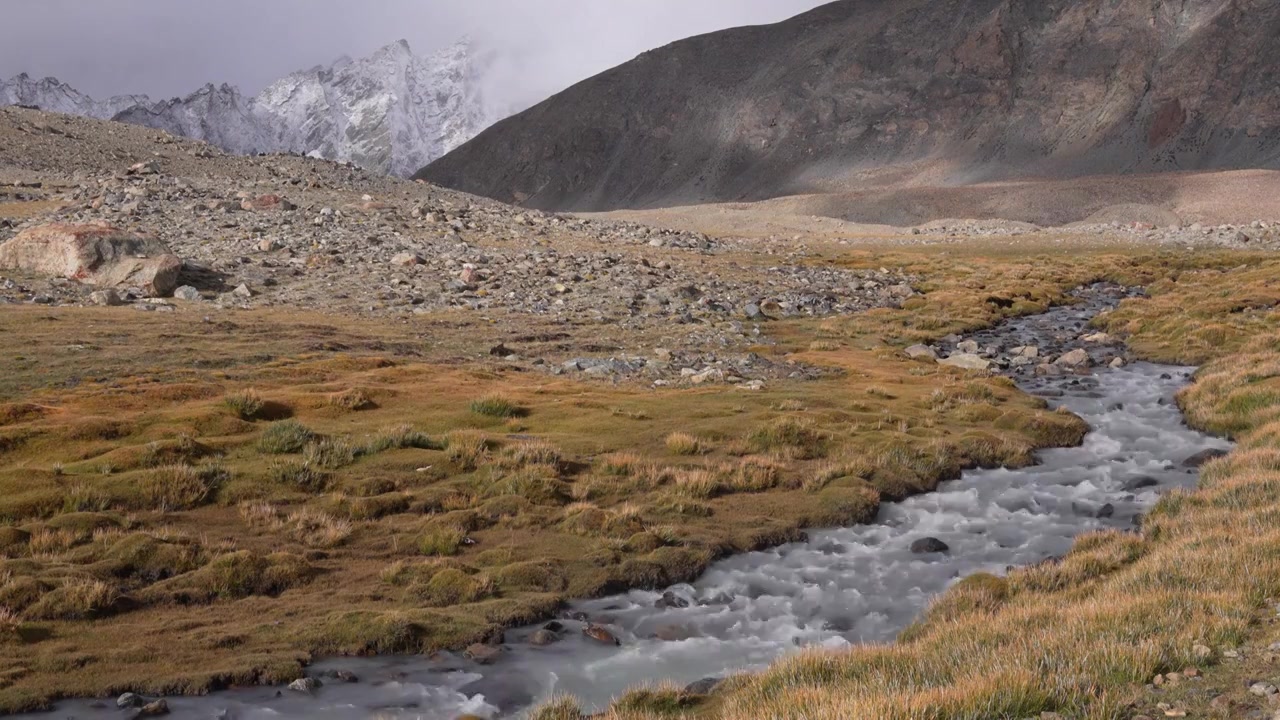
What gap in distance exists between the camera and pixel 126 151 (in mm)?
87000

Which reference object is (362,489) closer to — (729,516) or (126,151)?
(729,516)

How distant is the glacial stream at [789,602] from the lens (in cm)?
1266

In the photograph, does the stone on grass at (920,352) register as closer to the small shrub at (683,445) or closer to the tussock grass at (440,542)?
the small shrub at (683,445)

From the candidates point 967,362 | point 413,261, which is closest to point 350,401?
point 967,362

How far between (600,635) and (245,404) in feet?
47.0

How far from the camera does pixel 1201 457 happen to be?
24.8 meters

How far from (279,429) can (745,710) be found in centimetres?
1618

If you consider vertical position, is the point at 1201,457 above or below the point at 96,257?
below

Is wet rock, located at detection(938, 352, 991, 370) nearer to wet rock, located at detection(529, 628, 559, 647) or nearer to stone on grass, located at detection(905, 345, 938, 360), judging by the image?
stone on grass, located at detection(905, 345, 938, 360)

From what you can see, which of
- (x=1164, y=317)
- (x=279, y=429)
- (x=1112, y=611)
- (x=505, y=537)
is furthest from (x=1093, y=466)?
(x=1164, y=317)

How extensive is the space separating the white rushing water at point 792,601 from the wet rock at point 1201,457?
538mm

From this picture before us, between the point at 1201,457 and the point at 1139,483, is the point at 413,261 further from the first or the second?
the point at 1201,457

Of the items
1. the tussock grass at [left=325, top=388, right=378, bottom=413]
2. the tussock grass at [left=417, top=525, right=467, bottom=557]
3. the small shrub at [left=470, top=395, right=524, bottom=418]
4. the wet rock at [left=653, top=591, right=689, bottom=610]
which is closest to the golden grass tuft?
the small shrub at [left=470, top=395, right=524, bottom=418]

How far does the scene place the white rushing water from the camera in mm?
12680
